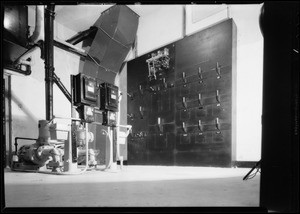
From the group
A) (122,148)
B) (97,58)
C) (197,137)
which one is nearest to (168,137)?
(197,137)

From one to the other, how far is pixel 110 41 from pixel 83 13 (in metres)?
1.52

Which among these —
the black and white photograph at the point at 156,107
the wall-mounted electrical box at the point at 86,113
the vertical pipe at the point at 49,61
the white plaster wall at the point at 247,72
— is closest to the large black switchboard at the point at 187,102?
the black and white photograph at the point at 156,107

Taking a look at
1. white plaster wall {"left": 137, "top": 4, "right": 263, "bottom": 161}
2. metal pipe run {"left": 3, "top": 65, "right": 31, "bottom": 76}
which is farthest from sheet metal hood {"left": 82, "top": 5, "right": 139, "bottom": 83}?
white plaster wall {"left": 137, "top": 4, "right": 263, "bottom": 161}

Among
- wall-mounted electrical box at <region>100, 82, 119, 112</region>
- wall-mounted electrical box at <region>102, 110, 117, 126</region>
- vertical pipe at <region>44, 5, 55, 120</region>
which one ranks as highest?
vertical pipe at <region>44, 5, 55, 120</region>

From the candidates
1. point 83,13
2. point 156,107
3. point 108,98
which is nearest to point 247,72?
point 156,107

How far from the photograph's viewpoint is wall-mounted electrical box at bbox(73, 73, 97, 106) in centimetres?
368

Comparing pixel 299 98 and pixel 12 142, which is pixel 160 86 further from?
pixel 299 98

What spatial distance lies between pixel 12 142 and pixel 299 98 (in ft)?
19.7

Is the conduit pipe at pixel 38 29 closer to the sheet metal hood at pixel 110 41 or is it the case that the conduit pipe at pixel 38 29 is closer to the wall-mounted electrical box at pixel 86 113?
the wall-mounted electrical box at pixel 86 113

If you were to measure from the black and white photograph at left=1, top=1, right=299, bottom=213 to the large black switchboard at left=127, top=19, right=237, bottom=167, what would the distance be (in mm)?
27

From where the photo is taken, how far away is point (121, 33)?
6348 mm

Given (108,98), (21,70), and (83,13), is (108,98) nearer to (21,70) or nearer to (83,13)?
(21,70)

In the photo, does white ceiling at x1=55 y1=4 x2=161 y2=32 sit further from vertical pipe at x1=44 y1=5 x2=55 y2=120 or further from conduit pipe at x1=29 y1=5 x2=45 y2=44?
conduit pipe at x1=29 y1=5 x2=45 y2=44

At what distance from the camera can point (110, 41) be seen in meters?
6.30
